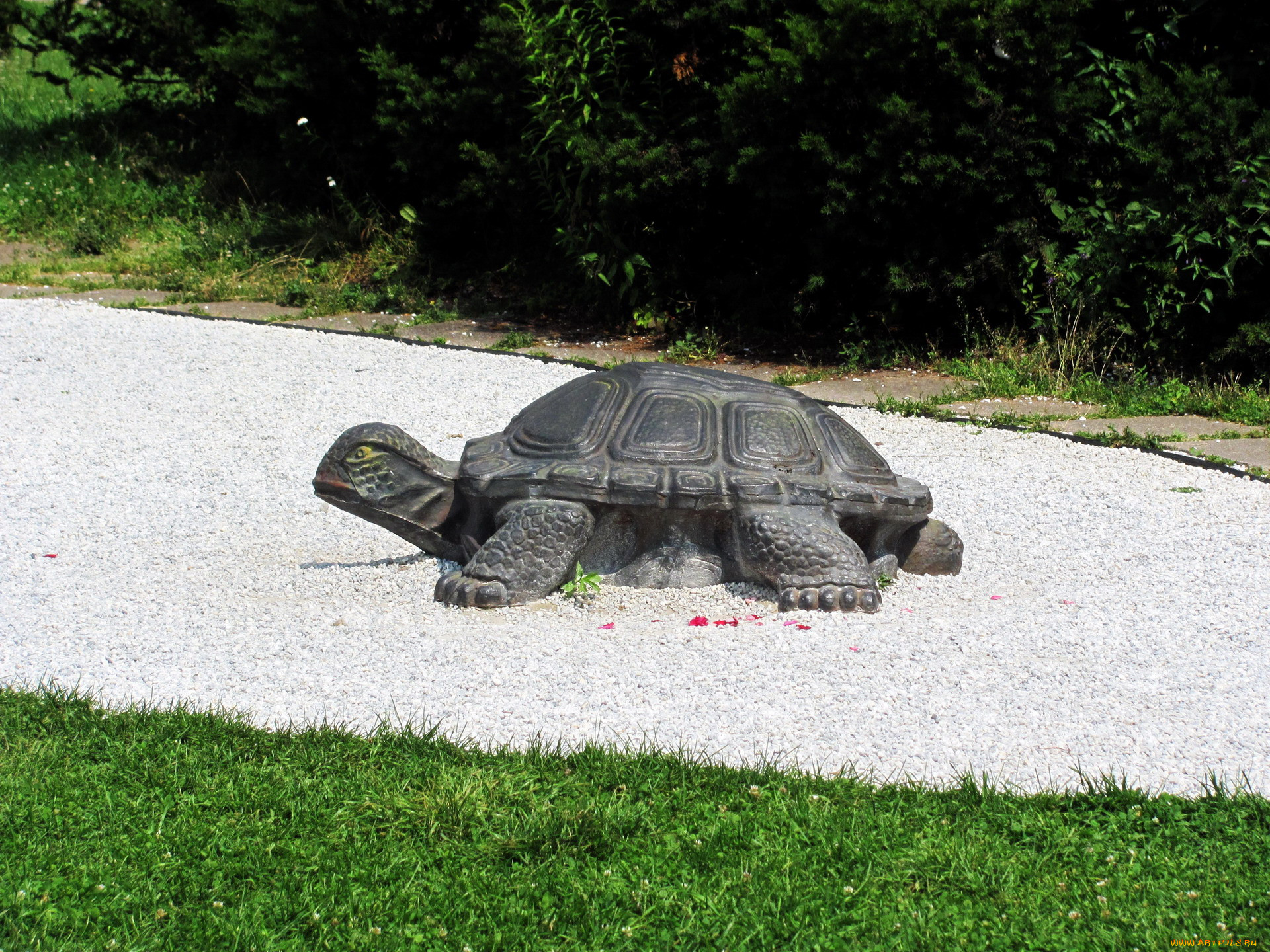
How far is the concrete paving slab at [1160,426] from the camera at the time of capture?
7789mm

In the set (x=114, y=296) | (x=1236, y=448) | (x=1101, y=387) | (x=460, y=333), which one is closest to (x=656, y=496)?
(x=1236, y=448)

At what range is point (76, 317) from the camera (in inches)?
436

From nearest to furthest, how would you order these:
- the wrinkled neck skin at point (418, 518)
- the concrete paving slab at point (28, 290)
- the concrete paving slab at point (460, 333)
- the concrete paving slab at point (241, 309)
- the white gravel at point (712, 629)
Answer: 1. the white gravel at point (712, 629)
2. the wrinkled neck skin at point (418, 518)
3. the concrete paving slab at point (460, 333)
4. the concrete paving slab at point (241, 309)
5. the concrete paving slab at point (28, 290)

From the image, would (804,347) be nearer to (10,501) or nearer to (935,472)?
(935,472)

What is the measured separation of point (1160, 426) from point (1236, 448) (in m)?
0.68

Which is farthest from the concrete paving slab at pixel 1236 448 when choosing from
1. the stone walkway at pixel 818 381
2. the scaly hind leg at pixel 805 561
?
the scaly hind leg at pixel 805 561

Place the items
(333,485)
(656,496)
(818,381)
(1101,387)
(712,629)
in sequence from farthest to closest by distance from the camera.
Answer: (818,381) < (1101,387) < (333,485) < (656,496) < (712,629)

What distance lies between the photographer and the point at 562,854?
2.98 meters

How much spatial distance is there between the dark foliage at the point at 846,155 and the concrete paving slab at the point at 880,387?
1.82 ft

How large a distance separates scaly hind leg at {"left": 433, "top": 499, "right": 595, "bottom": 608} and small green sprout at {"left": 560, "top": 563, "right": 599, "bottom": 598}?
0.11 metres

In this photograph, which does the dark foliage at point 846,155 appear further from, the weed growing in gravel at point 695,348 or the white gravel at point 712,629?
the white gravel at point 712,629

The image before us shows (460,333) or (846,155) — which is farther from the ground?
(846,155)

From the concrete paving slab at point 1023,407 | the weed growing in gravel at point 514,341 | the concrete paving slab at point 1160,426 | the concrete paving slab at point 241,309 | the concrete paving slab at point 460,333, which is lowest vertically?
the concrete paving slab at point 241,309

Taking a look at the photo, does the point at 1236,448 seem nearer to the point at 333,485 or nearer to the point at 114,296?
the point at 333,485
